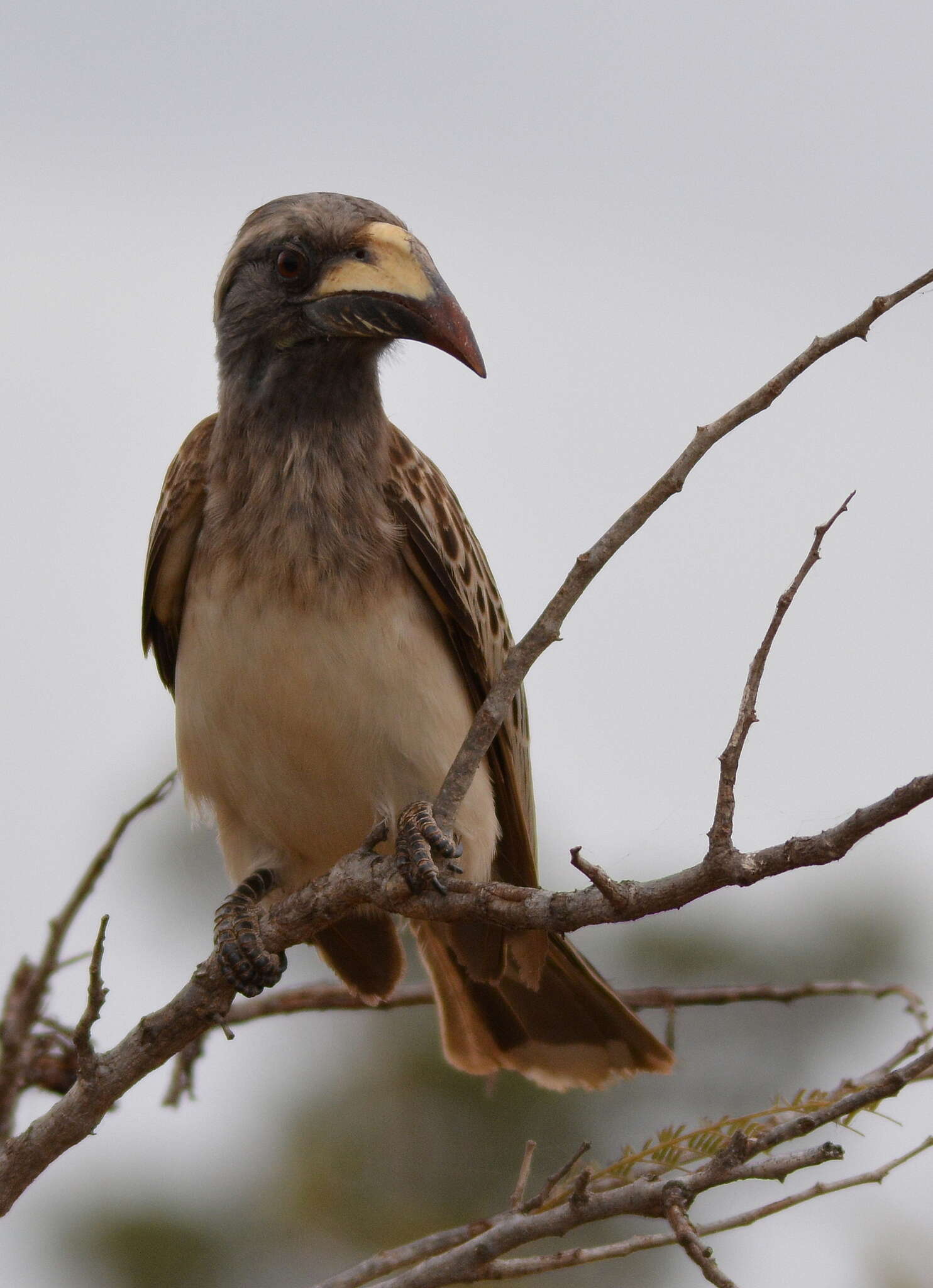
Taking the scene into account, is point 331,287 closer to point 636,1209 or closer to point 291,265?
point 291,265

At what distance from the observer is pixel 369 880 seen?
12.9 feet

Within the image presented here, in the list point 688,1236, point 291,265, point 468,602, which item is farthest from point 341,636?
point 688,1236

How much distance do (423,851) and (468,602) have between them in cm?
147

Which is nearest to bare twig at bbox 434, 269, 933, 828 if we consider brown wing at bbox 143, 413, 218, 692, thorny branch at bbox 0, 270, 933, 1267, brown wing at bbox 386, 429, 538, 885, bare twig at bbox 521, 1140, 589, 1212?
thorny branch at bbox 0, 270, 933, 1267

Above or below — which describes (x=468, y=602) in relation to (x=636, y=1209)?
above

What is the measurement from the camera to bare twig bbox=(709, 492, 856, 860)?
2.89m

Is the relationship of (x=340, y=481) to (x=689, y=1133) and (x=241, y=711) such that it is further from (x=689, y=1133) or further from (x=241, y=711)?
(x=689, y=1133)

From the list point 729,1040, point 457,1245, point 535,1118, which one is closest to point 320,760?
point 457,1245

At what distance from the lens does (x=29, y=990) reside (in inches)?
158

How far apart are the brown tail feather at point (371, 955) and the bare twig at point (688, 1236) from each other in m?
2.13

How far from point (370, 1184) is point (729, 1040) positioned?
3.18 metres

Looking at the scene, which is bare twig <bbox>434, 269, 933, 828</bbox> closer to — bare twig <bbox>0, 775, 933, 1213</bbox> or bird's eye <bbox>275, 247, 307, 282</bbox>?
bare twig <bbox>0, 775, 933, 1213</bbox>

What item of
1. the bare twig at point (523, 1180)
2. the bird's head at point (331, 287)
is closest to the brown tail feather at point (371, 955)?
the bare twig at point (523, 1180)

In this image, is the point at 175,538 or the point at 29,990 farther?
the point at 175,538
